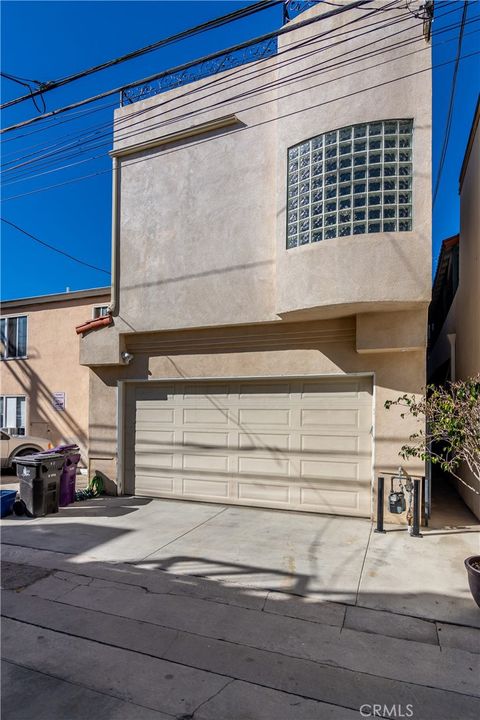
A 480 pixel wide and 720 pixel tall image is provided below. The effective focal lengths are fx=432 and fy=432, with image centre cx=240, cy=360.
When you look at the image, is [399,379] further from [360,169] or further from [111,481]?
[111,481]

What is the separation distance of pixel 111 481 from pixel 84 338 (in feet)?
10.0

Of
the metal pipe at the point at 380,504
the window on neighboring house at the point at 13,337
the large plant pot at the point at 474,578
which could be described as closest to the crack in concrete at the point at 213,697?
the large plant pot at the point at 474,578

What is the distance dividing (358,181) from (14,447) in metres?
9.91

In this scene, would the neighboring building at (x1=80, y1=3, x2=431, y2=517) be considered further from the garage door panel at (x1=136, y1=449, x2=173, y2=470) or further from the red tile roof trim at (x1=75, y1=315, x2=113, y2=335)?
the red tile roof trim at (x1=75, y1=315, x2=113, y2=335)

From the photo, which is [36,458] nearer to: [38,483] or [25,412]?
[38,483]

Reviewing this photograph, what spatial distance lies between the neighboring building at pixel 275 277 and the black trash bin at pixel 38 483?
1540 mm

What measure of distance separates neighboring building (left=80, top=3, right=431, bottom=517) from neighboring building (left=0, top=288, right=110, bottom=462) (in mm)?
2787

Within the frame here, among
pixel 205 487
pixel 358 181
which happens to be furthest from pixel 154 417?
pixel 358 181

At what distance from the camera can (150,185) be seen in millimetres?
8859

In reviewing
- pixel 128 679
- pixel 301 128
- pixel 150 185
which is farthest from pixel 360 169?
pixel 128 679

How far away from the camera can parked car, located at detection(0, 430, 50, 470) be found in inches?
424

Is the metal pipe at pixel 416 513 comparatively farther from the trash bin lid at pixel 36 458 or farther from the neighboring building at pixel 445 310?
the trash bin lid at pixel 36 458

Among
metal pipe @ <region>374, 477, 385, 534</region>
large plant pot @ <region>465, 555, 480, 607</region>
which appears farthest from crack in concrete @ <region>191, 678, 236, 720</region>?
metal pipe @ <region>374, 477, 385, 534</region>

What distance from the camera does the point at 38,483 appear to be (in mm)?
7293
